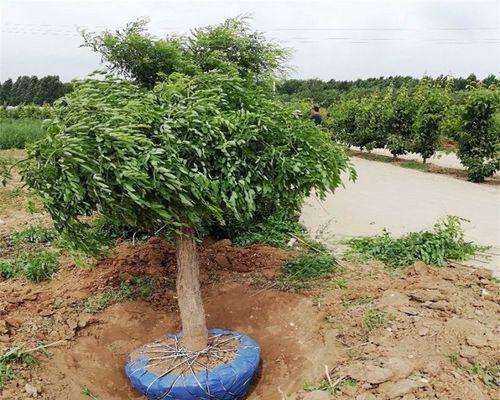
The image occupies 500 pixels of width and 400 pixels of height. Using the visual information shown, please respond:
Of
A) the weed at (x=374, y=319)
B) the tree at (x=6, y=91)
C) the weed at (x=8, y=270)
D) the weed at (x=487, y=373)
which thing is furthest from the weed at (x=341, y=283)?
the tree at (x=6, y=91)

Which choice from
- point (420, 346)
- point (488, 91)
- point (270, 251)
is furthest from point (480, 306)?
point (488, 91)

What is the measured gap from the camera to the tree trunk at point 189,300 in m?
4.14

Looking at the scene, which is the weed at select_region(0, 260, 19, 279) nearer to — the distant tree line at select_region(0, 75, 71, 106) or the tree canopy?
the tree canopy

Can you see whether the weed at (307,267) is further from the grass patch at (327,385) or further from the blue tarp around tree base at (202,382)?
the grass patch at (327,385)

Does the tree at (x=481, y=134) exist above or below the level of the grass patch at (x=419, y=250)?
above

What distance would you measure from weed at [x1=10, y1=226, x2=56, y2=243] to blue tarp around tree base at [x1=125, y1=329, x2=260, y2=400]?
378 centimetres

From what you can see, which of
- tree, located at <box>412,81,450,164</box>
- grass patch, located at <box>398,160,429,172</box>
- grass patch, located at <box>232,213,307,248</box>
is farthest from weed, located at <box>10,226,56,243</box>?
tree, located at <box>412,81,450,164</box>

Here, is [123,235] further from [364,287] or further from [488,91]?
[488,91]

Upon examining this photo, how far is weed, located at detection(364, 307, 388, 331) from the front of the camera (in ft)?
13.8

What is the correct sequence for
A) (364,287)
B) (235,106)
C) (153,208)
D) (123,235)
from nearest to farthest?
(153,208), (235,106), (364,287), (123,235)

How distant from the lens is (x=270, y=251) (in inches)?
240

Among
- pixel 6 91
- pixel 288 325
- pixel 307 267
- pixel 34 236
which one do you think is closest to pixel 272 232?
pixel 307 267

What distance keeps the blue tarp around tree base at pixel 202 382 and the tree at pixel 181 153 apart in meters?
0.38

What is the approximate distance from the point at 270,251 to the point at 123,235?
2093 mm
